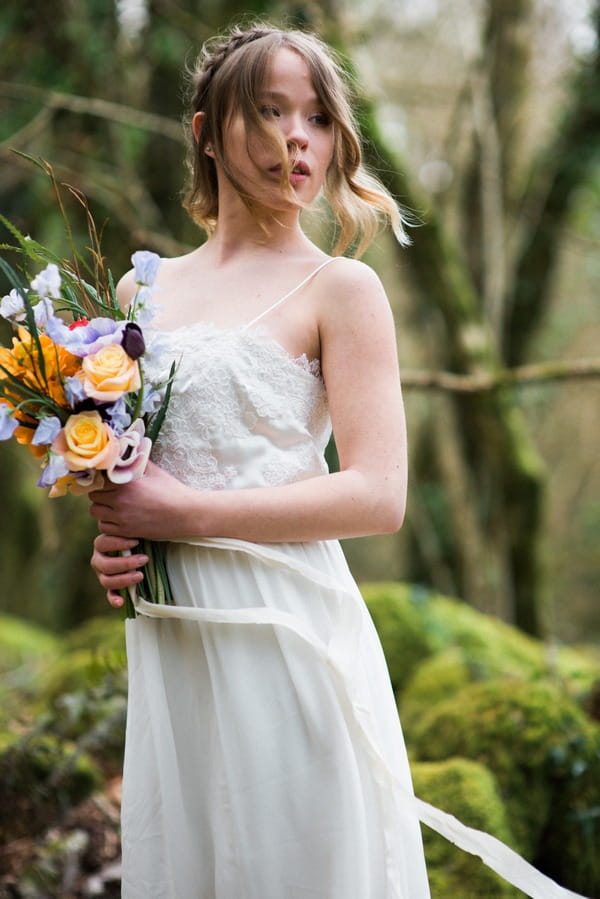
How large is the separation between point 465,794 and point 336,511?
1642 mm

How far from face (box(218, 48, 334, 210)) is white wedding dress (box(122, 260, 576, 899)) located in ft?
0.77

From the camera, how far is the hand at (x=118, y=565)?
1806mm

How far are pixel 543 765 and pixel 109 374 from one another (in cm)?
241

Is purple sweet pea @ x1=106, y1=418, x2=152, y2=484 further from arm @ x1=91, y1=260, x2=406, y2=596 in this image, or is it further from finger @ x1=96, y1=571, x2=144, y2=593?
finger @ x1=96, y1=571, x2=144, y2=593

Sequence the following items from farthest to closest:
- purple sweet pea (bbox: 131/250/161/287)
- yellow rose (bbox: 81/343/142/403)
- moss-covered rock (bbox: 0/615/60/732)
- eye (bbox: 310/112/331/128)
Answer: moss-covered rock (bbox: 0/615/60/732) < eye (bbox: 310/112/331/128) < purple sweet pea (bbox: 131/250/161/287) < yellow rose (bbox: 81/343/142/403)

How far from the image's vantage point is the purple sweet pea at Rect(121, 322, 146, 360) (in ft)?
5.47

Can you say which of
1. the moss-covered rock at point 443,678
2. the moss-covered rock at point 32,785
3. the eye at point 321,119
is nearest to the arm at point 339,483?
the eye at point 321,119

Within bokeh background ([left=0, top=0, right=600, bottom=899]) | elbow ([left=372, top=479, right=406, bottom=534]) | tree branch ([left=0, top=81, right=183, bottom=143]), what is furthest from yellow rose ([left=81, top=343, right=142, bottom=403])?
tree branch ([left=0, top=81, right=183, bottom=143])

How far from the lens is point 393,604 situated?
5055mm

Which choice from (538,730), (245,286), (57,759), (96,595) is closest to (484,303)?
(96,595)

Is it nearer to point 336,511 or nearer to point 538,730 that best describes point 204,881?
point 336,511

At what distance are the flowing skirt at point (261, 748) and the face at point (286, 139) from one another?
0.76 m

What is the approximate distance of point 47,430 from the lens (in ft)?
5.44

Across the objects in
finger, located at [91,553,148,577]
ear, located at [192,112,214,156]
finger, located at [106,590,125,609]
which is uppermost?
ear, located at [192,112,214,156]
